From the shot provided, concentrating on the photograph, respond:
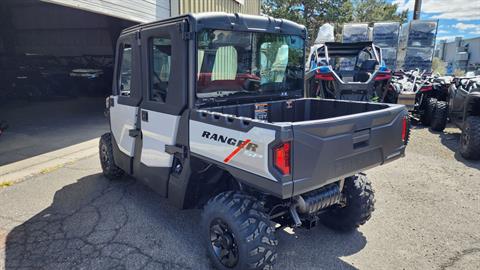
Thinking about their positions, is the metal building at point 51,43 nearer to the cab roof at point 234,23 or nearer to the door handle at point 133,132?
the cab roof at point 234,23

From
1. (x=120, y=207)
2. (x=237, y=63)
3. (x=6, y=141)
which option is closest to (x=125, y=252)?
(x=120, y=207)

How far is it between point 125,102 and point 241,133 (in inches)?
84.2

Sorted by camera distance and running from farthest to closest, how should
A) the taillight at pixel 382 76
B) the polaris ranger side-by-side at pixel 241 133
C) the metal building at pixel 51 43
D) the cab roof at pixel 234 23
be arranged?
the metal building at pixel 51 43, the taillight at pixel 382 76, the cab roof at pixel 234 23, the polaris ranger side-by-side at pixel 241 133

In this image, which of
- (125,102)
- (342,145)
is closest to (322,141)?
(342,145)

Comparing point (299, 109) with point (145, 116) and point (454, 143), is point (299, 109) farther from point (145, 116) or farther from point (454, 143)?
point (454, 143)

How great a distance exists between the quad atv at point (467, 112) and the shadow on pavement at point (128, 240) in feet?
12.6

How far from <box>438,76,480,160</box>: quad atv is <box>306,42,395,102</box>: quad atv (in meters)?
1.50

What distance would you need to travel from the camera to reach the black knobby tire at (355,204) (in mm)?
3318

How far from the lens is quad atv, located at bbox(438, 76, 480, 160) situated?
19.3ft

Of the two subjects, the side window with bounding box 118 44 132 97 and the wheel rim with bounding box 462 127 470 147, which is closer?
the side window with bounding box 118 44 132 97

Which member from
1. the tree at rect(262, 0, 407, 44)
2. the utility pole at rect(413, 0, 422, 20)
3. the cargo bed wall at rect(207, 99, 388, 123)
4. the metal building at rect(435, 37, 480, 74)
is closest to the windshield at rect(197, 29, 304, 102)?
the cargo bed wall at rect(207, 99, 388, 123)

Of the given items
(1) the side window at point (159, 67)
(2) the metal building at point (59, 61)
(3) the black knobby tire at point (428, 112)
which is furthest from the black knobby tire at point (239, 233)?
(3) the black knobby tire at point (428, 112)

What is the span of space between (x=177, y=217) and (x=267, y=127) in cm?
215

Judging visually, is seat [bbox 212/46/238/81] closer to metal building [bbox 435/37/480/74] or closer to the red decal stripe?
the red decal stripe
